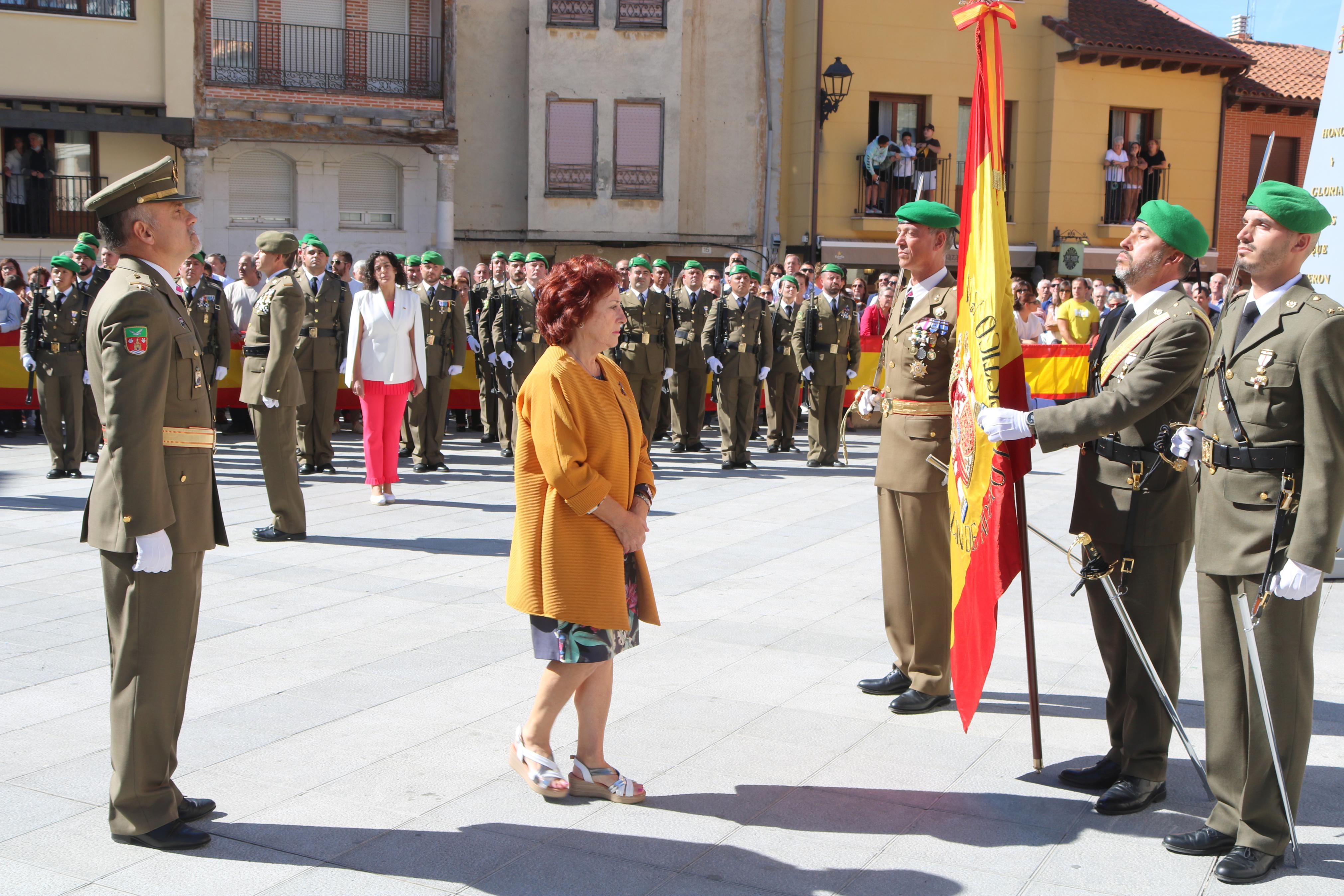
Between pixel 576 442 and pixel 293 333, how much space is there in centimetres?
575

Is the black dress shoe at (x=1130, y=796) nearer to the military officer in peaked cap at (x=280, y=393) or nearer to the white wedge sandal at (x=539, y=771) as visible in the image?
the white wedge sandal at (x=539, y=771)

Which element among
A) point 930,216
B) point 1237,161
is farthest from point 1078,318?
point 1237,161

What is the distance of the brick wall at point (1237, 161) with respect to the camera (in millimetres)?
28531

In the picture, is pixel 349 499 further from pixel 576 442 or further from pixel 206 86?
pixel 206 86

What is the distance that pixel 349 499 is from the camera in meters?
10.6

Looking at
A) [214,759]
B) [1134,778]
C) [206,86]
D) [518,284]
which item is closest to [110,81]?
[206,86]

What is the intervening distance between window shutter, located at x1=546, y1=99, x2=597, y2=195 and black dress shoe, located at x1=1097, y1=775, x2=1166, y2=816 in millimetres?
21840

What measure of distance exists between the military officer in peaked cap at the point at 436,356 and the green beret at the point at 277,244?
108 inches

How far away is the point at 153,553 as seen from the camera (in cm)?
381

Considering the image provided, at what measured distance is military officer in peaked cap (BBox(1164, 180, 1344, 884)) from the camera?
3.74 meters

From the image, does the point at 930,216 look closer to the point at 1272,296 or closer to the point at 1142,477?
the point at 1142,477

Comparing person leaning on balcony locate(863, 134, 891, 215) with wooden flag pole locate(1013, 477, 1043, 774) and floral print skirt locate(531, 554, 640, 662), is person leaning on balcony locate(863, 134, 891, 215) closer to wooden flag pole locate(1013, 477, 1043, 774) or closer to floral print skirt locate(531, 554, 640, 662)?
wooden flag pole locate(1013, 477, 1043, 774)

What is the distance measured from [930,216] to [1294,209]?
5.78ft

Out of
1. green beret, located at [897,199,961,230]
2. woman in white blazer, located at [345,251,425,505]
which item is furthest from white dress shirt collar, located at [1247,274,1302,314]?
woman in white blazer, located at [345,251,425,505]
